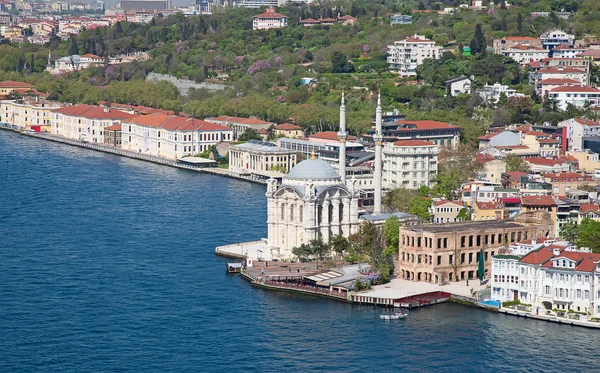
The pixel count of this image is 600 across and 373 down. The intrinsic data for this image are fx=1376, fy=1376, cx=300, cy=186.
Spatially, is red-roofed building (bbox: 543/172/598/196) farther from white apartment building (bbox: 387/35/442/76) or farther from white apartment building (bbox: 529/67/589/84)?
white apartment building (bbox: 387/35/442/76)

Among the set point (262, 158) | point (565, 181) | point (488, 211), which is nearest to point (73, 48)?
point (262, 158)

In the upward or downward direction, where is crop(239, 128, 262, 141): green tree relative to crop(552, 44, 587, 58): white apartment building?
downward

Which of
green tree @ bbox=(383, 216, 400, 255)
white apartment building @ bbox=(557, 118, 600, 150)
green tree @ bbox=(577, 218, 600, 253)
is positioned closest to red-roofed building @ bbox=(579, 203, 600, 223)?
green tree @ bbox=(577, 218, 600, 253)

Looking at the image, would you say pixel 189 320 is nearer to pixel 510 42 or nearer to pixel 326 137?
pixel 326 137

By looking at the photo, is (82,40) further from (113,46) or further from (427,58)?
(427,58)

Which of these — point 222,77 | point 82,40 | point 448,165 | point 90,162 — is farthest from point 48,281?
point 82,40

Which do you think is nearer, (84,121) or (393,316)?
(393,316)

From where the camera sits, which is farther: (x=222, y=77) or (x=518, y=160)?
(x=222, y=77)
